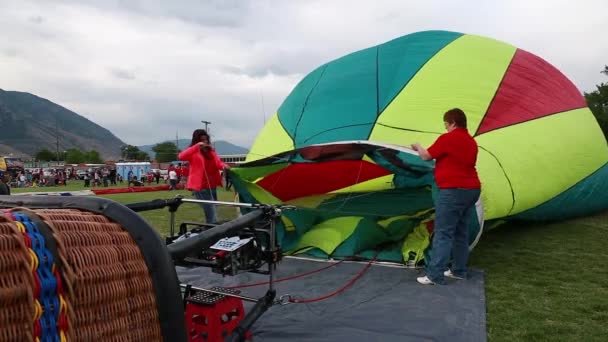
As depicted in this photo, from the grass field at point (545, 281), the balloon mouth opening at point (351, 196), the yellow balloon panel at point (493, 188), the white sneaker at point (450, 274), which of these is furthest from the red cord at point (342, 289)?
the yellow balloon panel at point (493, 188)

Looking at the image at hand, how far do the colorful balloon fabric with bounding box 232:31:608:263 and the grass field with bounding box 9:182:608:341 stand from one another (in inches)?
12.9

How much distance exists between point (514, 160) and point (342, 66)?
2328 mm

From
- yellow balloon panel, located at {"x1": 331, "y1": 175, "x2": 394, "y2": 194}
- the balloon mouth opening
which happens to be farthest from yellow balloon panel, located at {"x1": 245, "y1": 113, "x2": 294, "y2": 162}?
yellow balloon panel, located at {"x1": 331, "y1": 175, "x2": 394, "y2": 194}

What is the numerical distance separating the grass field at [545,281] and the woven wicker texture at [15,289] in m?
0.63

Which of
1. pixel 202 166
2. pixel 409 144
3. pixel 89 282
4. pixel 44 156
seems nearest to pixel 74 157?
pixel 44 156

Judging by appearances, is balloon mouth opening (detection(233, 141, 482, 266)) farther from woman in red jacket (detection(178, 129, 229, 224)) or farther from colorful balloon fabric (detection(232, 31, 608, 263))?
woman in red jacket (detection(178, 129, 229, 224))

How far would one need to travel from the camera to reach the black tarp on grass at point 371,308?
274 cm

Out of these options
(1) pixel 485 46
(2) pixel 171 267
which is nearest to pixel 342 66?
(1) pixel 485 46

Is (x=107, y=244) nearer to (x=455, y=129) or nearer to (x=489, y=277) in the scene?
(x=455, y=129)

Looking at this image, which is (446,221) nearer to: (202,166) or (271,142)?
(202,166)

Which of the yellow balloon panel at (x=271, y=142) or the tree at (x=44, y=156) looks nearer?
the yellow balloon panel at (x=271, y=142)

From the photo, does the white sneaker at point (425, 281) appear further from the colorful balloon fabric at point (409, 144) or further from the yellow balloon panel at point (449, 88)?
the yellow balloon panel at point (449, 88)

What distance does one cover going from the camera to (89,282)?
87 cm

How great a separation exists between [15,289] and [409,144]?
159 inches
